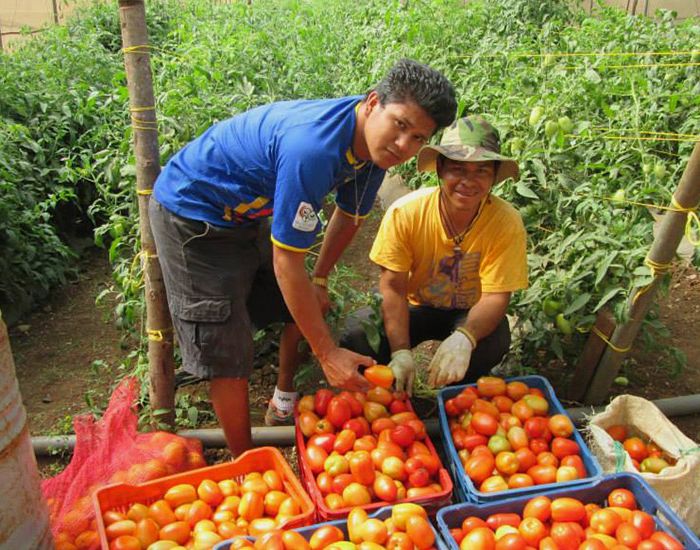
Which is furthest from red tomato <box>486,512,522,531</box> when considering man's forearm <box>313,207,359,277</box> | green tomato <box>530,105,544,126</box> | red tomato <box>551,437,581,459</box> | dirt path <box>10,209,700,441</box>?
green tomato <box>530,105,544,126</box>

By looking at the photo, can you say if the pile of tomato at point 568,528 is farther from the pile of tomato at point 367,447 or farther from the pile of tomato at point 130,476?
the pile of tomato at point 130,476

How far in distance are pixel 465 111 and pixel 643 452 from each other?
8.20 ft

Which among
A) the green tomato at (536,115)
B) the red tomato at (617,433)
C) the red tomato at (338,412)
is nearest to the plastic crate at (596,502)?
the red tomato at (617,433)

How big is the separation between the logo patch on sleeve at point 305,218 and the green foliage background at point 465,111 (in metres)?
1.22

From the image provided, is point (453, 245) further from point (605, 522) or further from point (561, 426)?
point (605, 522)

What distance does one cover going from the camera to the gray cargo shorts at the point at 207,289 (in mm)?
2014

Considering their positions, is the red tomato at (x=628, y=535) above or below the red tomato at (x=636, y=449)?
above

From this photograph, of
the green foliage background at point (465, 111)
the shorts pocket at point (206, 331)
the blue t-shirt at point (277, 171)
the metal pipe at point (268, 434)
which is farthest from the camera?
the green foliage background at point (465, 111)

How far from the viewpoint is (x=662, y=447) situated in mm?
2080

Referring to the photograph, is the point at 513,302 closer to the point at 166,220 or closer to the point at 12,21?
the point at 166,220

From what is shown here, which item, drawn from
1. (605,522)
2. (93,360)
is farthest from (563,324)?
(93,360)

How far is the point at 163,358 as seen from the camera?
234 centimetres

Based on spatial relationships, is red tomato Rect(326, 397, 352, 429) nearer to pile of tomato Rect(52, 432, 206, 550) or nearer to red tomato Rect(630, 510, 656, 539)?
pile of tomato Rect(52, 432, 206, 550)

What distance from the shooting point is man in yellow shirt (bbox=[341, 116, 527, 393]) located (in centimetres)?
218
